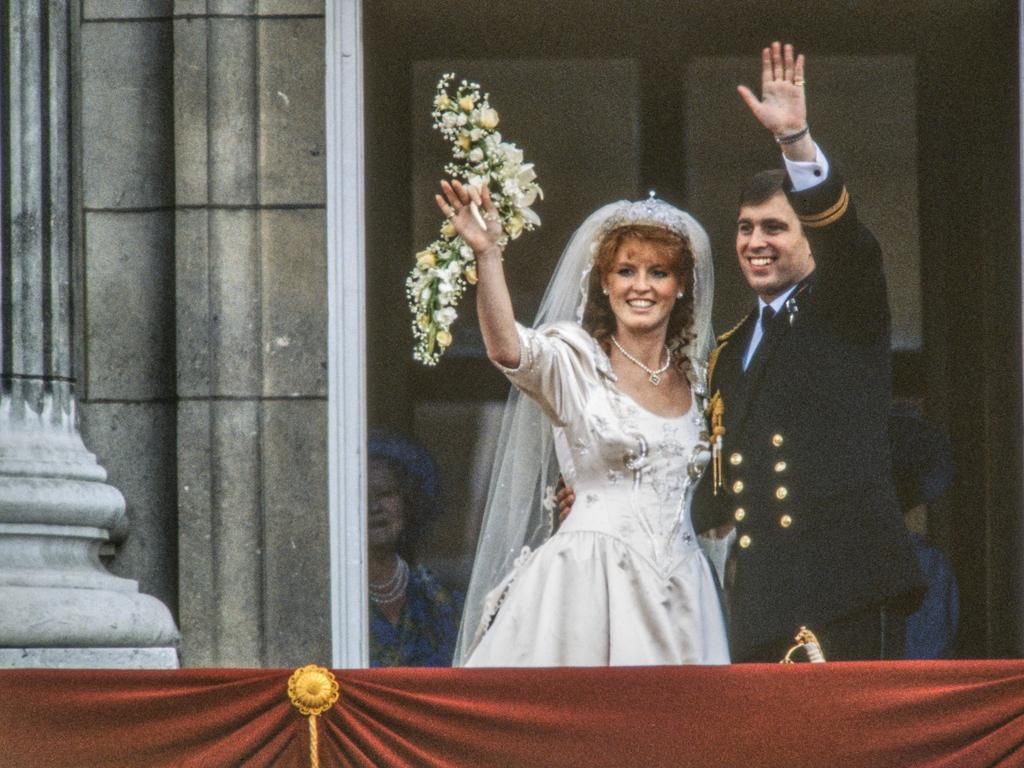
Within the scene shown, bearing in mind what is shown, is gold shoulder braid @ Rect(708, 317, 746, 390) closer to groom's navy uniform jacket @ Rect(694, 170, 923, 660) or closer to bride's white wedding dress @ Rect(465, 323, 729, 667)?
groom's navy uniform jacket @ Rect(694, 170, 923, 660)

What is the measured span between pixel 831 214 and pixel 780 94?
1.91ft

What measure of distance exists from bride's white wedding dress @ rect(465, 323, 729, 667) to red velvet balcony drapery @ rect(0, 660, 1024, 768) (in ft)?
1.83

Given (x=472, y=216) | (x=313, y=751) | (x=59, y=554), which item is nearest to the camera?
(x=313, y=751)

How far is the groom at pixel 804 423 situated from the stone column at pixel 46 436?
2.58m

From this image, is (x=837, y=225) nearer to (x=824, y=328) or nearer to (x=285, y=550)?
(x=824, y=328)

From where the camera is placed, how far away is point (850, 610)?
11234 millimetres

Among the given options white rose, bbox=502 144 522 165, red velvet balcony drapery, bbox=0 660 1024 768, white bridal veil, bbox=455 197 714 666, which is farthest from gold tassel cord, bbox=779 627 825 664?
white rose, bbox=502 144 522 165

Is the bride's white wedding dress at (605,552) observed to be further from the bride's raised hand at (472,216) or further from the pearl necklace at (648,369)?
the bride's raised hand at (472,216)

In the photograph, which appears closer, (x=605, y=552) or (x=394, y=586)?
(x=605, y=552)

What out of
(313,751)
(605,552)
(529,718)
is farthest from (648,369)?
(313,751)

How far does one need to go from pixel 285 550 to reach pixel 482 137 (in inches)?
80.2

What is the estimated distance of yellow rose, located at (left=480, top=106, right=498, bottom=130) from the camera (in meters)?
11.5

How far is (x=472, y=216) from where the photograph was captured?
11344mm

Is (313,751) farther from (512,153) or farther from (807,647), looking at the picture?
(512,153)
